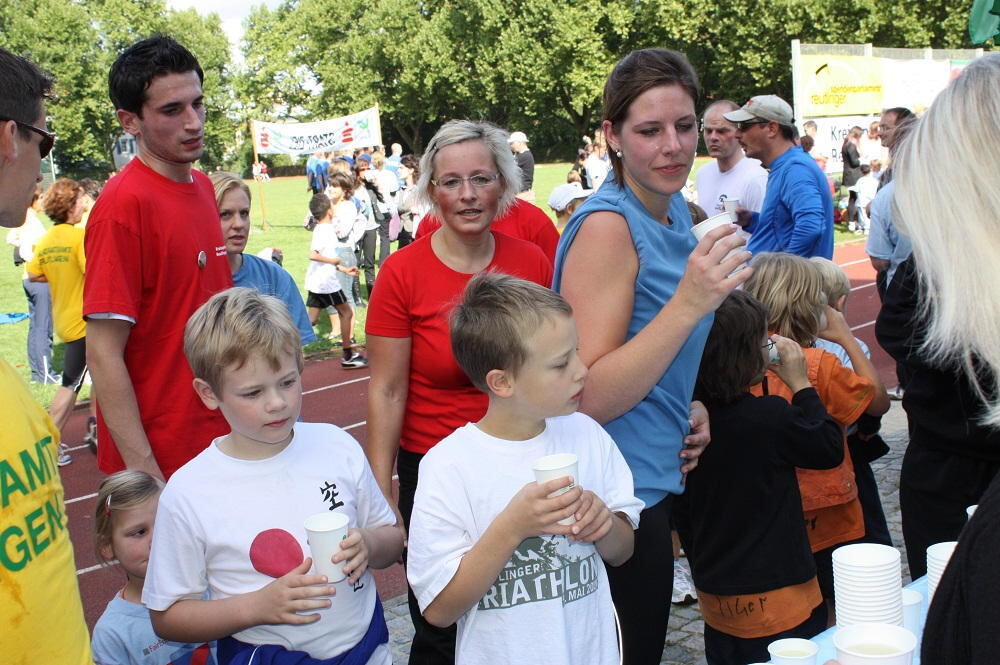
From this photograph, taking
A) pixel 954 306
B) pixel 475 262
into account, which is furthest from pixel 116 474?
pixel 954 306

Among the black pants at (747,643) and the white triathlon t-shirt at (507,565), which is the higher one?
the white triathlon t-shirt at (507,565)

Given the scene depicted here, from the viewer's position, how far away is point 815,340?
4016mm

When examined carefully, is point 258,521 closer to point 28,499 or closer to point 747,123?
point 28,499

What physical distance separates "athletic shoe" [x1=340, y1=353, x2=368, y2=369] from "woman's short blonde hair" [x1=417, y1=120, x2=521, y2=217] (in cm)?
726

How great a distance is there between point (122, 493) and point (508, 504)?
156 cm

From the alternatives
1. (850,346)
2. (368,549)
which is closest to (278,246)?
(850,346)

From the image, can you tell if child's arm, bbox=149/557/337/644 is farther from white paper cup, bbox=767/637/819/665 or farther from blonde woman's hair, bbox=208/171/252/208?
blonde woman's hair, bbox=208/171/252/208

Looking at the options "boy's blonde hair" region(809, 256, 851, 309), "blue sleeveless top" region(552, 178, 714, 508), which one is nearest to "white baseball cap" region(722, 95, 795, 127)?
"boy's blonde hair" region(809, 256, 851, 309)

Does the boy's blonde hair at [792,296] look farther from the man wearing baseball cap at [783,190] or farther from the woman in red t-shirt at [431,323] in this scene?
the man wearing baseball cap at [783,190]

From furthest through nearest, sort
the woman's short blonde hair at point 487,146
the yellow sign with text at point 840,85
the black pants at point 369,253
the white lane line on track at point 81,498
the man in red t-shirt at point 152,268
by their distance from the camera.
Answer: the yellow sign with text at point 840,85
the black pants at point 369,253
the white lane line on track at point 81,498
the woman's short blonde hair at point 487,146
the man in red t-shirt at point 152,268

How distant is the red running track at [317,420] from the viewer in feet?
17.4

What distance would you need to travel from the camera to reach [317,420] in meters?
8.65

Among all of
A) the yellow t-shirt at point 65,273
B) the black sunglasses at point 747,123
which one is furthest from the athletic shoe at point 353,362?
the black sunglasses at point 747,123

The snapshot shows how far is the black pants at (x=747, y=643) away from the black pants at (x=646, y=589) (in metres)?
0.61
